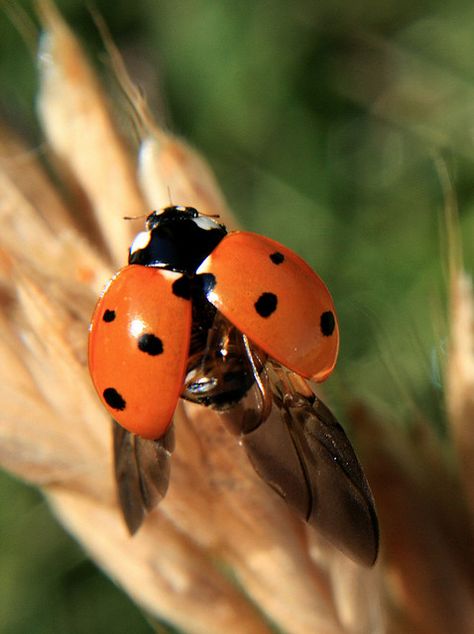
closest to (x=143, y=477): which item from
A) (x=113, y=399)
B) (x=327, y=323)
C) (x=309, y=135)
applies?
(x=113, y=399)

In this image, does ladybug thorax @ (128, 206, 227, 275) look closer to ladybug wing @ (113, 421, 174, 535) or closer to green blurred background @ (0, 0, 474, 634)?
Answer: ladybug wing @ (113, 421, 174, 535)

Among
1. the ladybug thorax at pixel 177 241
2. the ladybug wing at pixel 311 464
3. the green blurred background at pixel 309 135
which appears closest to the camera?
the ladybug wing at pixel 311 464

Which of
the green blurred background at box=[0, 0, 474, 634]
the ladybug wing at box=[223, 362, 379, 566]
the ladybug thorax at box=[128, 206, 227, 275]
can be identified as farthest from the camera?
the green blurred background at box=[0, 0, 474, 634]

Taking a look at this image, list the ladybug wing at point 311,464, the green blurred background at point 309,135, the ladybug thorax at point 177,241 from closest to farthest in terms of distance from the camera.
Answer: the ladybug wing at point 311,464
the ladybug thorax at point 177,241
the green blurred background at point 309,135

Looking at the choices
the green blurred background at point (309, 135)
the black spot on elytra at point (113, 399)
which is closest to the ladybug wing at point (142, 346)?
the black spot on elytra at point (113, 399)

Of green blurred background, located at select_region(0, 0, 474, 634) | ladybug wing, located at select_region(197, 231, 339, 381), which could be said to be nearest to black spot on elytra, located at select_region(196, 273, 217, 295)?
ladybug wing, located at select_region(197, 231, 339, 381)

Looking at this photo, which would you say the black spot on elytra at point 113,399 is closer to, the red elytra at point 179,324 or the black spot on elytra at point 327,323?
the red elytra at point 179,324

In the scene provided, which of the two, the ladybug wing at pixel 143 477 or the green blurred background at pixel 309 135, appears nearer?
the ladybug wing at pixel 143 477
